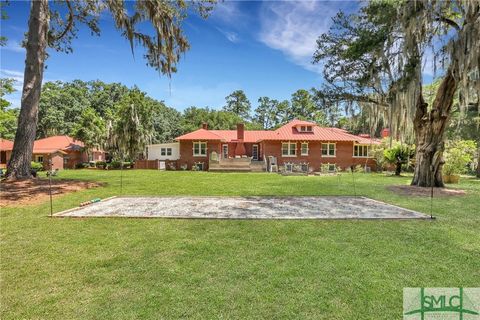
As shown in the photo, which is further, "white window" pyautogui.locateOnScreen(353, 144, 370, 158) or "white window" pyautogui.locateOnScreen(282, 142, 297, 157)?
"white window" pyautogui.locateOnScreen(353, 144, 370, 158)

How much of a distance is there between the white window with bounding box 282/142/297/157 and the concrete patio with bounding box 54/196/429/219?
1725cm

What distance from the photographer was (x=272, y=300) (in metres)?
2.73

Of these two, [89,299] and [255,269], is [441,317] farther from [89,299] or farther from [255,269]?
[89,299]

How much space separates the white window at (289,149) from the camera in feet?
85.5

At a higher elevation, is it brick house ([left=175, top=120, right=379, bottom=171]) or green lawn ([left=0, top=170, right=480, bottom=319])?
brick house ([left=175, top=120, right=379, bottom=171])

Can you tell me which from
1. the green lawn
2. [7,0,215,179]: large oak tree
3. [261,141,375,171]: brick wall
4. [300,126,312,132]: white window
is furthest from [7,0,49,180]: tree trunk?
[300,126,312,132]: white window

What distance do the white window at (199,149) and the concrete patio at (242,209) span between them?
18032 millimetres

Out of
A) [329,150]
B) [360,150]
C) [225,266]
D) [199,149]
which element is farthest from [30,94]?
[360,150]

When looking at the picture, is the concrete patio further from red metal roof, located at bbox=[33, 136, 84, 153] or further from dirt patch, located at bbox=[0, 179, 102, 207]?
red metal roof, located at bbox=[33, 136, 84, 153]

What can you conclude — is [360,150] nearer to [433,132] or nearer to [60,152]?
[433,132]

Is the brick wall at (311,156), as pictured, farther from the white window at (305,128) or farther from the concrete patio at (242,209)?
the concrete patio at (242,209)

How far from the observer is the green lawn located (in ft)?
8.58

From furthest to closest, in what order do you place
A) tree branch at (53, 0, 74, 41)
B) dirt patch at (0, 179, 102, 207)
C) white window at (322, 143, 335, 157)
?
1. white window at (322, 143, 335, 157)
2. tree branch at (53, 0, 74, 41)
3. dirt patch at (0, 179, 102, 207)

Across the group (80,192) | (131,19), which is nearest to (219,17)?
(131,19)
